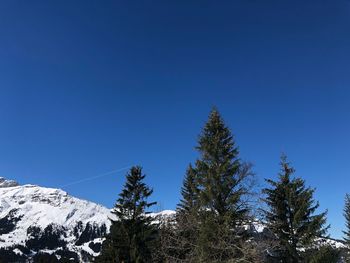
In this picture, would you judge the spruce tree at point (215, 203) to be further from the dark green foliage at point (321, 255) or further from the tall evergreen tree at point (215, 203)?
the dark green foliage at point (321, 255)

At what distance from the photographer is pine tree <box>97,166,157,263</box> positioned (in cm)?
2772

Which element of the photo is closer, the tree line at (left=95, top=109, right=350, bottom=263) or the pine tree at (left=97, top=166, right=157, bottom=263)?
the tree line at (left=95, top=109, right=350, bottom=263)

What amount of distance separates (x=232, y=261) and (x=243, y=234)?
2.71 meters

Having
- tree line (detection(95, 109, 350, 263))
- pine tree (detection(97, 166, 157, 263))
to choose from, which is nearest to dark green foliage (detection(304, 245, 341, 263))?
tree line (detection(95, 109, 350, 263))

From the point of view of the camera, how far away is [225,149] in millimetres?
25938

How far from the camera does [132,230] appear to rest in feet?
98.7

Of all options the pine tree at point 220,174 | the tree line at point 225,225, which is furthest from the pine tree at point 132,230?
the pine tree at point 220,174

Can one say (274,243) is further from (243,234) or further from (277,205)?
(277,205)

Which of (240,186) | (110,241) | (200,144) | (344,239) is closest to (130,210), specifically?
(110,241)

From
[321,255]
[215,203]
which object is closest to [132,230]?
[215,203]

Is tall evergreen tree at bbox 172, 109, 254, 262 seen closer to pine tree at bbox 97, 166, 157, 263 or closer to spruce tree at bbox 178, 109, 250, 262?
spruce tree at bbox 178, 109, 250, 262

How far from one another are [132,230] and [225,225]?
10.3 metres

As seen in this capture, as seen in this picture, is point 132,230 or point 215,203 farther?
point 132,230

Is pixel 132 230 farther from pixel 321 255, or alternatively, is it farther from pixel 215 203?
pixel 321 255
